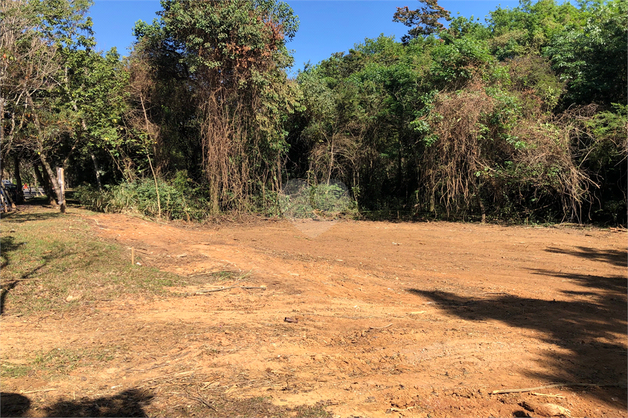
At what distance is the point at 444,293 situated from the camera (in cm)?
Answer: 640

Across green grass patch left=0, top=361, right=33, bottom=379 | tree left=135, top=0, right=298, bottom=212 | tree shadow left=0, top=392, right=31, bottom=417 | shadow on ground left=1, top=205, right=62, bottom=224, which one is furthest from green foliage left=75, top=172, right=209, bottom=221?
tree shadow left=0, top=392, right=31, bottom=417

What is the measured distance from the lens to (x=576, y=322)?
4945mm

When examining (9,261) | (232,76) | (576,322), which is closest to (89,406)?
(9,261)

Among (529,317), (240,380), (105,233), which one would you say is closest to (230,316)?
(240,380)

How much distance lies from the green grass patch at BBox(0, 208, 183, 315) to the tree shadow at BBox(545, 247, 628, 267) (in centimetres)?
843

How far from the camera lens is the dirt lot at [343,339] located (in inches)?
125

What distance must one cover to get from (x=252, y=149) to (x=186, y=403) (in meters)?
11.9

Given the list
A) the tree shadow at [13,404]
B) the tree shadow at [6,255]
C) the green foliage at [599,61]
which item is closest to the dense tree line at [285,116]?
the green foliage at [599,61]

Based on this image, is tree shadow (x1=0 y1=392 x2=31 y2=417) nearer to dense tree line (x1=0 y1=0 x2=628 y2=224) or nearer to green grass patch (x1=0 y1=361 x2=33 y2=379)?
green grass patch (x1=0 y1=361 x2=33 y2=379)

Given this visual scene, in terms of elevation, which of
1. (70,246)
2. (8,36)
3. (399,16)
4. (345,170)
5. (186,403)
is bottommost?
(186,403)

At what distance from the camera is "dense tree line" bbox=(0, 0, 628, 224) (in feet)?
42.1

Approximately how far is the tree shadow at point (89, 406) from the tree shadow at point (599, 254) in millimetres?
9072

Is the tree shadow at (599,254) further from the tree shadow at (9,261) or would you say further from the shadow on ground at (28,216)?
the shadow on ground at (28,216)

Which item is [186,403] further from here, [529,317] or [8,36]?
[8,36]
